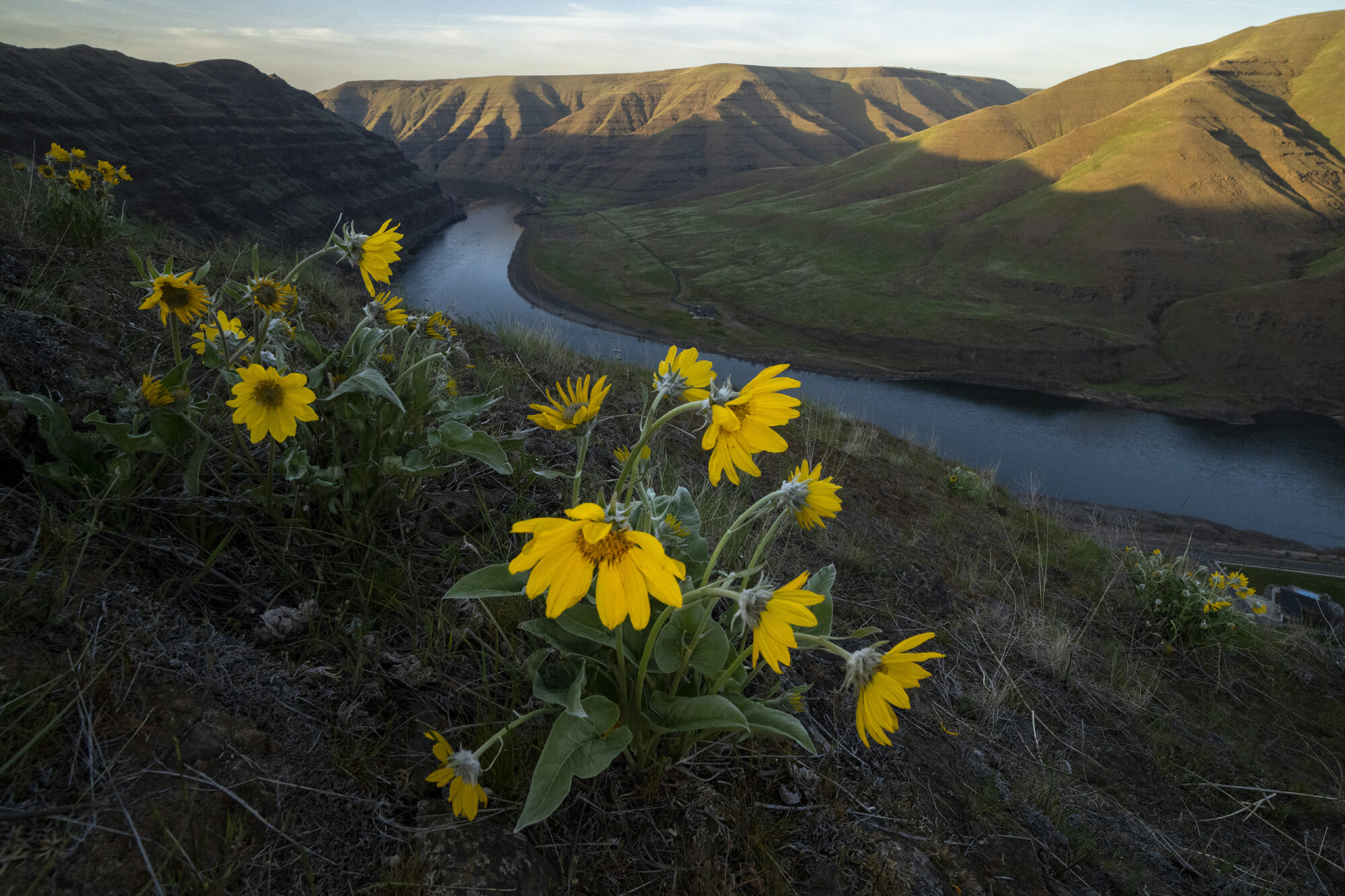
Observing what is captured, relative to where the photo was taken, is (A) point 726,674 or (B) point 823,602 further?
(B) point 823,602

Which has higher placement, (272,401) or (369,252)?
(369,252)

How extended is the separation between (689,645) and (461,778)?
62cm

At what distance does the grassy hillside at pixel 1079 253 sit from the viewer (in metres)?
46.6

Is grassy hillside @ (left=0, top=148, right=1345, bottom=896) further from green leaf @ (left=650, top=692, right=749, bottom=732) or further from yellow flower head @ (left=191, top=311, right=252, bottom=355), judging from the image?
green leaf @ (left=650, top=692, right=749, bottom=732)

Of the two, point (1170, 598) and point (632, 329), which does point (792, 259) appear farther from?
point (1170, 598)

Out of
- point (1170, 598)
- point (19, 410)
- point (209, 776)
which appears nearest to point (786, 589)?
A: point (209, 776)

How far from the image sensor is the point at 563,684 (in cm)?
167

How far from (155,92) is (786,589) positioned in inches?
3330

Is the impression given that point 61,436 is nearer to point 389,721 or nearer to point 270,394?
point 270,394

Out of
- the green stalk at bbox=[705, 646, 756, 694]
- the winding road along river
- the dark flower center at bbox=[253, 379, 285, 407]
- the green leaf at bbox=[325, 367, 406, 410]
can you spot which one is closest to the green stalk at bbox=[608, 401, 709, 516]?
the green stalk at bbox=[705, 646, 756, 694]

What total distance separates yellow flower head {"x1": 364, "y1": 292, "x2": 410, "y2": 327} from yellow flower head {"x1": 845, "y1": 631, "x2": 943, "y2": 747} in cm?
224

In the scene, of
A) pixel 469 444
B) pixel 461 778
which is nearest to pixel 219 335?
pixel 469 444

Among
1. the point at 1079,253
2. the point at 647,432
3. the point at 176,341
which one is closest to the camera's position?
the point at 647,432

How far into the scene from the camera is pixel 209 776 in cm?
136
